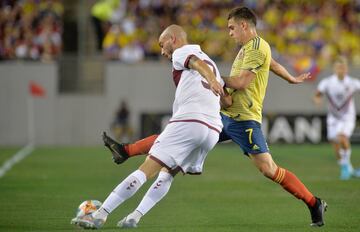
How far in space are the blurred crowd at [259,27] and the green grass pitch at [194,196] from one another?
6556 millimetres

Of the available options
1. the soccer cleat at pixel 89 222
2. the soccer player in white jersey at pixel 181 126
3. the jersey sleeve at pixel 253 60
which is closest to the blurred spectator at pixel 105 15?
the jersey sleeve at pixel 253 60

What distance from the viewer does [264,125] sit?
2781 cm

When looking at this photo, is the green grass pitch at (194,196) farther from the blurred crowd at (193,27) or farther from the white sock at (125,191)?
the blurred crowd at (193,27)

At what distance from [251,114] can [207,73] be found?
1511 mm

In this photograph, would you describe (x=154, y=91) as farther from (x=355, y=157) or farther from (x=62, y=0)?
(x=355, y=157)

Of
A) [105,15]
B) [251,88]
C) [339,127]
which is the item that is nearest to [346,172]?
[339,127]

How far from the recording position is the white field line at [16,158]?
18650mm

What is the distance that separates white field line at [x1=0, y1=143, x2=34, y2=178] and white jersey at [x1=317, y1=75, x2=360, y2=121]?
22.7 ft

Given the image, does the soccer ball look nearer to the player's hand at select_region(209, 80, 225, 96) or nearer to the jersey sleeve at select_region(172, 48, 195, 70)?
the jersey sleeve at select_region(172, 48, 195, 70)

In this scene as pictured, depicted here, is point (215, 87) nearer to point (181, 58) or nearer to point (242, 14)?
point (181, 58)

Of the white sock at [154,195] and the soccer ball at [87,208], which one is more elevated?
the white sock at [154,195]

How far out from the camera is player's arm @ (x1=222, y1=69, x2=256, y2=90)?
388 inches

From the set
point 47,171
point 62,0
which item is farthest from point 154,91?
point 47,171

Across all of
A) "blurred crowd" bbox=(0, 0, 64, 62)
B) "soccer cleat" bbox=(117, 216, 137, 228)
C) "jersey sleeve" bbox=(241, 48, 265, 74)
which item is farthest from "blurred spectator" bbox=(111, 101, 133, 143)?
"soccer cleat" bbox=(117, 216, 137, 228)
